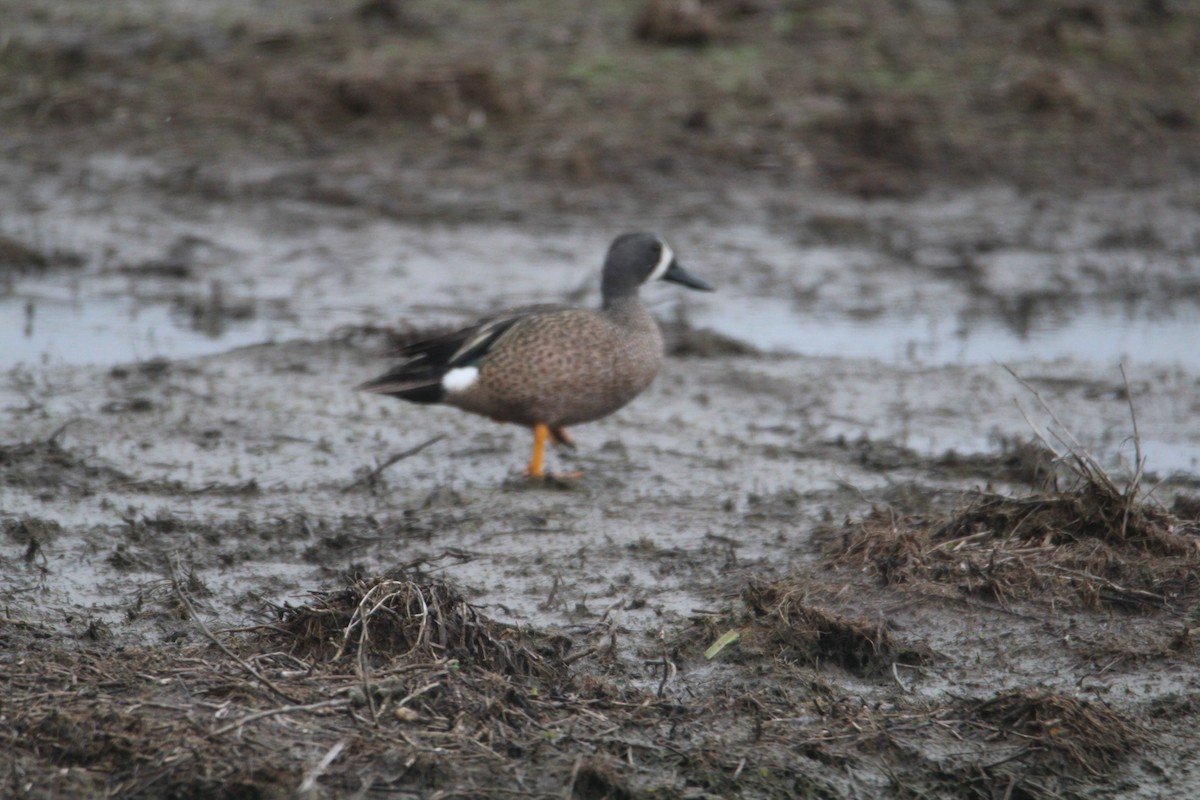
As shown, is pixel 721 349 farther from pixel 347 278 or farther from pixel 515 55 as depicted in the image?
pixel 515 55

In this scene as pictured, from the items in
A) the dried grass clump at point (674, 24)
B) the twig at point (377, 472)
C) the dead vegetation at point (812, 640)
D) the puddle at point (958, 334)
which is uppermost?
the dried grass clump at point (674, 24)

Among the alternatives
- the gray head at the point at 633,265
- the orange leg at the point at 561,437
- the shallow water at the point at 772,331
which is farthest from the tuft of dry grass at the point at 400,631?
the shallow water at the point at 772,331

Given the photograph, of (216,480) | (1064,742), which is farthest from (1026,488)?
(216,480)

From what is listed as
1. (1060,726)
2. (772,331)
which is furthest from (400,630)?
(772,331)

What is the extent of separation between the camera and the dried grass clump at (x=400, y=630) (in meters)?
3.88

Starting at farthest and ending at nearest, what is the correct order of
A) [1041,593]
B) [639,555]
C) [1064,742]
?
[639,555] < [1041,593] < [1064,742]

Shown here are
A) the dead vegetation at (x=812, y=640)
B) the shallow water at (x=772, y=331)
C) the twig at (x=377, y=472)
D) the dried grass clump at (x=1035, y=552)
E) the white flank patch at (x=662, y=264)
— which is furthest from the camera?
the shallow water at (x=772, y=331)

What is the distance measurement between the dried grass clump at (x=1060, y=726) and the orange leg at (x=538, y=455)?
7.62ft

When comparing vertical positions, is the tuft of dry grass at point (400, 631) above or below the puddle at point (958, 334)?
above

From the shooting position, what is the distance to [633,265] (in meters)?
6.59

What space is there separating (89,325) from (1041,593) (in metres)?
4.78

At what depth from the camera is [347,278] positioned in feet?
28.0

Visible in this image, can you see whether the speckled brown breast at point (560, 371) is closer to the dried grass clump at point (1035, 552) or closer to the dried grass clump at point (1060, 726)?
the dried grass clump at point (1035, 552)

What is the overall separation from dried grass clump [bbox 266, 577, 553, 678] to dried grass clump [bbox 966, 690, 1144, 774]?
1.14 meters
